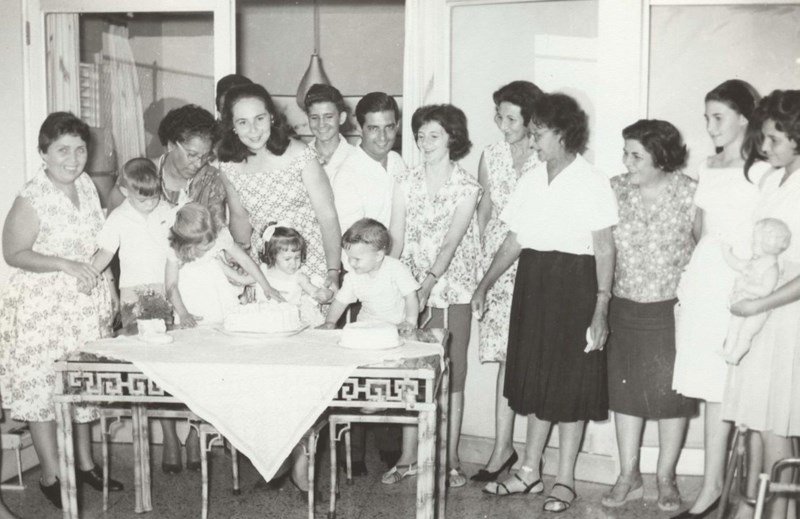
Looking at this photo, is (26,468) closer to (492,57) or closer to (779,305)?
(492,57)

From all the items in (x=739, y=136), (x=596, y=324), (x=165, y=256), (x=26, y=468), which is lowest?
(x=26, y=468)

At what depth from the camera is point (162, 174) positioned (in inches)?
156

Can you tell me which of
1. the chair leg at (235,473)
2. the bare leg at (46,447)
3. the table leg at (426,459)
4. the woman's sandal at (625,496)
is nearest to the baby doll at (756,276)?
the woman's sandal at (625,496)

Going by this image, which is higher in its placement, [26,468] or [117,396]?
[117,396]

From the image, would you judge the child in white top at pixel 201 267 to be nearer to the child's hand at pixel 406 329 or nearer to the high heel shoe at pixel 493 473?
the child's hand at pixel 406 329

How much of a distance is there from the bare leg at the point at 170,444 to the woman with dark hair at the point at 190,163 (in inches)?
41.4

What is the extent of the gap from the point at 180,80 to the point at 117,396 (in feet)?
9.41

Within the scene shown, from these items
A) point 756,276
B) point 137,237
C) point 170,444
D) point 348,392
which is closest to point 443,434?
point 348,392

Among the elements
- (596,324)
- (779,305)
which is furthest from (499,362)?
(779,305)

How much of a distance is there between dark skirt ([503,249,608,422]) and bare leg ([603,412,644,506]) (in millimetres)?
178

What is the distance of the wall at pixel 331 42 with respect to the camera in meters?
7.21

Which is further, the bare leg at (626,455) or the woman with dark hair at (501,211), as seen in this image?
the woman with dark hair at (501,211)

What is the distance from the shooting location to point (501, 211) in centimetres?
390

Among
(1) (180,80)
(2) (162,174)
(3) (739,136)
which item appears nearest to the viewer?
(3) (739,136)
